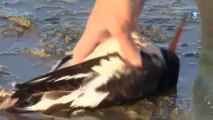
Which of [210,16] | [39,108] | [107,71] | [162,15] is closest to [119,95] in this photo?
[107,71]

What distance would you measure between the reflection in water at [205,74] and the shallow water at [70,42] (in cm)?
4

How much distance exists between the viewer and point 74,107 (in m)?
3.94

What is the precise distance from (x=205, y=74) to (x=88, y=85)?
0.69 m

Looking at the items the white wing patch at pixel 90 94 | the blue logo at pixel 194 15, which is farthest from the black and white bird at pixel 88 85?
the blue logo at pixel 194 15

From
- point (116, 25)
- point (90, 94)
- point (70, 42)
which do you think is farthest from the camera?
point (70, 42)

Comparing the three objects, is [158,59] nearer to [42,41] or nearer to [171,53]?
[171,53]

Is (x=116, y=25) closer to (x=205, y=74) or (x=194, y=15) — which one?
(x=205, y=74)

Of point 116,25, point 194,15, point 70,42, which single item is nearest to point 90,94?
point 116,25

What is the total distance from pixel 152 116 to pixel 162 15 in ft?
4.35

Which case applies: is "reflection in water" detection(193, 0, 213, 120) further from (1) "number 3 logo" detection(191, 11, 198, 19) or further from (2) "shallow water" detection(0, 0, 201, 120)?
(1) "number 3 logo" detection(191, 11, 198, 19)

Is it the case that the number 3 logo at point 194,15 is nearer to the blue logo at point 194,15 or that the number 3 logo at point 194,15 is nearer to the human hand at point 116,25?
the blue logo at point 194,15

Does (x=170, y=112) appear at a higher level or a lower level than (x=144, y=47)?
lower

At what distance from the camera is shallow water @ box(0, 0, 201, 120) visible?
4.03 metres

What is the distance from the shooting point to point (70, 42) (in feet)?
15.6
